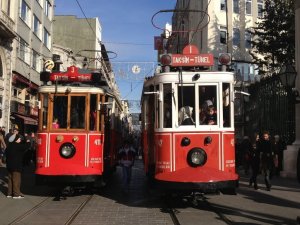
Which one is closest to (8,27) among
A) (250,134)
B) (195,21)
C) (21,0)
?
(21,0)

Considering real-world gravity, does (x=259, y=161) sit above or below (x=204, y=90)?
below

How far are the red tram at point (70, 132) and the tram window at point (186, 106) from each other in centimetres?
241

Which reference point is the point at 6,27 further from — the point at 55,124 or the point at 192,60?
the point at 192,60

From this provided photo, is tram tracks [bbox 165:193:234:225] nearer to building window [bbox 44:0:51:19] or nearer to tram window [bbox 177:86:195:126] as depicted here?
tram window [bbox 177:86:195:126]

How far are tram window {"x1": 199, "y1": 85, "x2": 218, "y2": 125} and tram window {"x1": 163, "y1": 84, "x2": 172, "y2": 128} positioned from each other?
2.16 feet

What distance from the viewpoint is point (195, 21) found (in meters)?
51.0

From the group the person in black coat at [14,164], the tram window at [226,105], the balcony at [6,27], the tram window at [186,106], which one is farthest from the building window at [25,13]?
the tram window at [226,105]

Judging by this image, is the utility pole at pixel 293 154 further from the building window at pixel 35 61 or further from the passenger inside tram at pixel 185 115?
the building window at pixel 35 61

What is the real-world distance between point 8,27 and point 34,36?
873 centimetres

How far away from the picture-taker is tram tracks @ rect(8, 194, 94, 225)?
8632mm

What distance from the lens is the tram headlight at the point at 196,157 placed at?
385 inches

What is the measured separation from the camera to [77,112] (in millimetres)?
11617

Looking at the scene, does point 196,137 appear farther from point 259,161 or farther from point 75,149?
point 259,161

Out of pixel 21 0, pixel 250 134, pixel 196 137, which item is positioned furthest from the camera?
pixel 21 0
